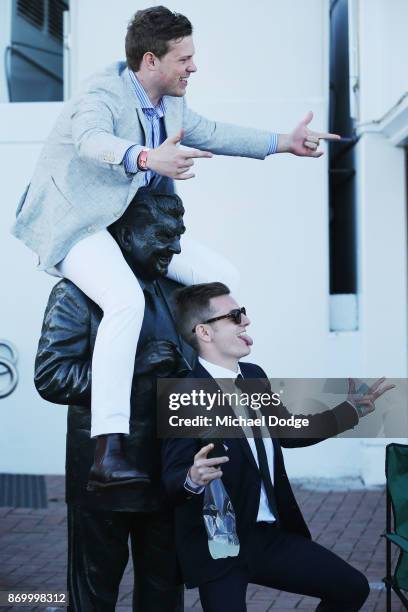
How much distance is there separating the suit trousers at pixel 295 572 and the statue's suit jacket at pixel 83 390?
1.13ft

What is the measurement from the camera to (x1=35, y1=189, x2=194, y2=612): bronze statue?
355cm

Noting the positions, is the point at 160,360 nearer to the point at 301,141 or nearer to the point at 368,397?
the point at 368,397

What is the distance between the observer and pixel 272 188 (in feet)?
29.2

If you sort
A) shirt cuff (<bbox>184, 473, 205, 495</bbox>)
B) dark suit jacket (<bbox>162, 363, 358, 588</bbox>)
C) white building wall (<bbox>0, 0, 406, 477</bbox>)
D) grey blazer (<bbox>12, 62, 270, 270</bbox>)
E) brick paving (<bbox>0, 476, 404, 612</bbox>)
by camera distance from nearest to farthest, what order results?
shirt cuff (<bbox>184, 473, 205, 495</bbox>) < dark suit jacket (<bbox>162, 363, 358, 588</bbox>) < grey blazer (<bbox>12, 62, 270, 270</bbox>) < brick paving (<bbox>0, 476, 404, 612</bbox>) < white building wall (<bbox>0, 0, 406, 477</bbox>)

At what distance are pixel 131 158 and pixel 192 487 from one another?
102 cm

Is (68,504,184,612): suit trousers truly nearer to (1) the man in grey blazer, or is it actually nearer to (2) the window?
(1) the man in grey blazer

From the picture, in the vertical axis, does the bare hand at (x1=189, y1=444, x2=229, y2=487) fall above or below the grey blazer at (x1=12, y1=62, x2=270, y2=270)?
below

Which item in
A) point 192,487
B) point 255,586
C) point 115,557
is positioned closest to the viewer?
point 192,487

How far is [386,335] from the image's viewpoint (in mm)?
8883

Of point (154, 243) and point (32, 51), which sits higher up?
point (32, 51)

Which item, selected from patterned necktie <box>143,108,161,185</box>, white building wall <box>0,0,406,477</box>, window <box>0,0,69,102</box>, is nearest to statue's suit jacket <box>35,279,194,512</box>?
patterned necktie <box>143,108,161,185</box>

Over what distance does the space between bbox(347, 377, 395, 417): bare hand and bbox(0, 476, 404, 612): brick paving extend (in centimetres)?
222

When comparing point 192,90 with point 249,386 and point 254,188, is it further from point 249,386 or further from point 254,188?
point 249,386

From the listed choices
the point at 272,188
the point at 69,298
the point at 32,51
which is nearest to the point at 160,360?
the point at 69,298
